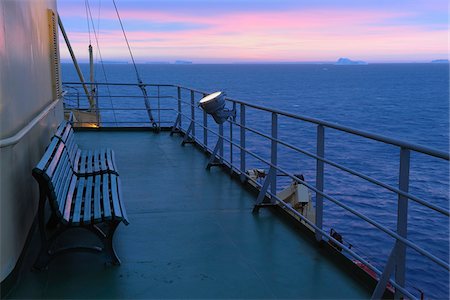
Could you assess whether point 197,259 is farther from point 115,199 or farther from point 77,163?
point 77,163

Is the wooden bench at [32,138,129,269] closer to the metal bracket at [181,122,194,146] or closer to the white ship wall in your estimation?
the white ship wall

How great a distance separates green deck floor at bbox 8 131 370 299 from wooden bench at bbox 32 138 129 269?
4.9 inches

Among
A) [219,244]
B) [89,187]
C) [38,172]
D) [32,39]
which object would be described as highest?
[32,39]

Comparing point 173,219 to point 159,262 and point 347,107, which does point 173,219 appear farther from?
point 347,107

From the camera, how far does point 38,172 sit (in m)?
3.13

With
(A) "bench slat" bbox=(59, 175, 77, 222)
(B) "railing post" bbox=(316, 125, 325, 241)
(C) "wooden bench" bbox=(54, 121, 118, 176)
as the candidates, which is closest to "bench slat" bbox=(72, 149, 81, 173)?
(C) "wooden bench" bbox=(54, 121, 118, 176)

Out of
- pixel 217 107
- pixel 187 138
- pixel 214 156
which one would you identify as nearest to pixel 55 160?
pixel 217 107

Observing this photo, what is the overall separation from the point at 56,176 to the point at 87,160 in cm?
158

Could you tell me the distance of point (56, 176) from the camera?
11.3 feet

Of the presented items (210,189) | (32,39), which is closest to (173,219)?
(210,189)

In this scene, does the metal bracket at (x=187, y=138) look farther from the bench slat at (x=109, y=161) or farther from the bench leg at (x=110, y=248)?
the bench leg at (x=110, y=248)

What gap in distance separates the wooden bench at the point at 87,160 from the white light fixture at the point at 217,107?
1022 mm

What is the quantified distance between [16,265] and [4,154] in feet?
2.31

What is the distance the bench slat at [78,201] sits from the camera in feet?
10.7
